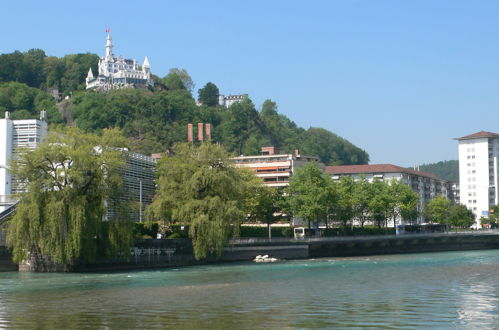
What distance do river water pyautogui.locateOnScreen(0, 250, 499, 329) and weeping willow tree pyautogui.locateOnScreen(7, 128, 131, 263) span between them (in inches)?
107

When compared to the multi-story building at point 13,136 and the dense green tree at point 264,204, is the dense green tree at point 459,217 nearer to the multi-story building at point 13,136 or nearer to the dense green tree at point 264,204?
the dense green tree at point 264,204

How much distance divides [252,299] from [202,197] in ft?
125

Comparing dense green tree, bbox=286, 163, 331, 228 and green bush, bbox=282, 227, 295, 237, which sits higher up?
dense green tree, bbox=286, 163, 331, 228

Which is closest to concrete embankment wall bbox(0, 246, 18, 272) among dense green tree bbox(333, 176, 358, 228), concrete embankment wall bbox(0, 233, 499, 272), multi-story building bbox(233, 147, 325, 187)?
concrete embankment wall bbox(0, 233, 499, 272)

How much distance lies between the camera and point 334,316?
3456cm

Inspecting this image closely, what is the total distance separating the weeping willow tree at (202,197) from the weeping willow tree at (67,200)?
35.9 feet

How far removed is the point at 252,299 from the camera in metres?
42.3

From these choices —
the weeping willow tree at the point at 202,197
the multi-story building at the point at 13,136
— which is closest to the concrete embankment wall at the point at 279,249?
the weeping willow tree at the point at 202,197

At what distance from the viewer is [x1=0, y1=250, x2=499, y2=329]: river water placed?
33088mm

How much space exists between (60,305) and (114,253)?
87.6 ft

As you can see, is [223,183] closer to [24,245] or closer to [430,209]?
[24,245]

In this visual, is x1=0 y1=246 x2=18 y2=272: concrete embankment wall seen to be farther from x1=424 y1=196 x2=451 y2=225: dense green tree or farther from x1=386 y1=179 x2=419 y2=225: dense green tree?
x1=424 y1=196 x2=451 y2=225: dense green tree

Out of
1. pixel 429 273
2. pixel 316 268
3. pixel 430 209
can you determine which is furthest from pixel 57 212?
pixel 430 209

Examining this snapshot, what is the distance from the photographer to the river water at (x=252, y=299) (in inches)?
1303
